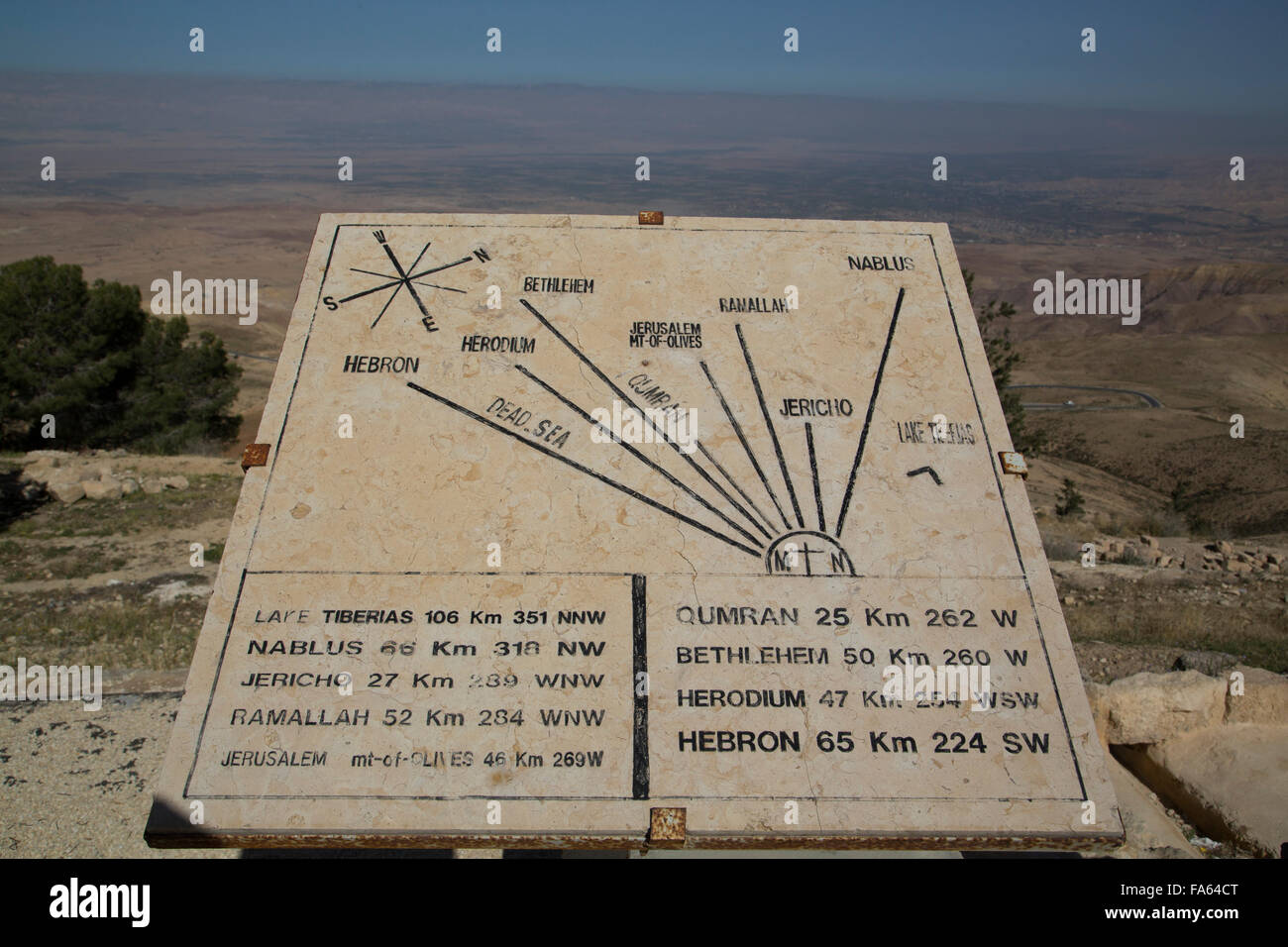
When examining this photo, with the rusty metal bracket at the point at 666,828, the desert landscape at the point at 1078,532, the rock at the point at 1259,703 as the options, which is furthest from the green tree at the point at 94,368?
the rock at the point at 1259,703

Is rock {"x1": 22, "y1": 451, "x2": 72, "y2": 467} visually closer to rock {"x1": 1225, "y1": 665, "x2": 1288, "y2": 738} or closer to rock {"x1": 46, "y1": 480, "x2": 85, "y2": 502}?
rock {"x1": 46, "y1": 480, "x2": 85, "y2": 502}

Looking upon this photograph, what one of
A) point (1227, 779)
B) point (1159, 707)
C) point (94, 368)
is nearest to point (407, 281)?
point (1159, 707)

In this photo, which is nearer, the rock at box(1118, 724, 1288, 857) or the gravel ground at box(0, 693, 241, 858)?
the gravel ground at box(0, 693, 241, 858)

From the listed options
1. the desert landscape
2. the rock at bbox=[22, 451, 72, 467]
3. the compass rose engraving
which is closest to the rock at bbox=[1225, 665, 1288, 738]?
the desert landscape

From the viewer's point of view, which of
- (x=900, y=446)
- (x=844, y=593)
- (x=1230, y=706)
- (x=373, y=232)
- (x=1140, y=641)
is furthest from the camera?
(x=1140, y=641)

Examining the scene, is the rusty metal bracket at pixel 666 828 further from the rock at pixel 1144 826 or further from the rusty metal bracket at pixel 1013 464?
the rock at pixel 1144 826
